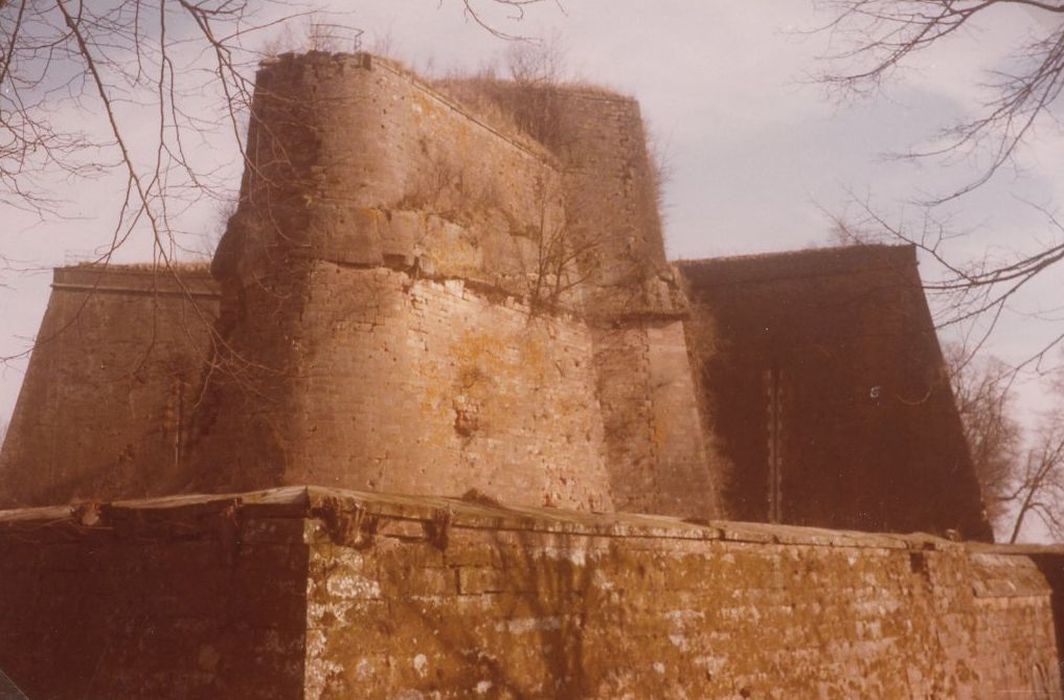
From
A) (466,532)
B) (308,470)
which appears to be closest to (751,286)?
(308,470)

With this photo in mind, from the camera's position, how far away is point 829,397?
55.2ft

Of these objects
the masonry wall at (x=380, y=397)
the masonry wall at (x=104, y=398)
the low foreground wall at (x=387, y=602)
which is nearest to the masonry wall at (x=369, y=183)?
the masonry wall at (x=380, y=397)

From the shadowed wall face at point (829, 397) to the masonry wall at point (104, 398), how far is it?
34.4 ft

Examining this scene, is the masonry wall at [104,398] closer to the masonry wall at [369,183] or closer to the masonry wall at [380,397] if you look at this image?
the masonry wall at [369,183]

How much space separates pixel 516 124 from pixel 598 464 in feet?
21.2

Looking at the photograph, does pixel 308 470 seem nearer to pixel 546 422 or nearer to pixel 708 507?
pixel 546 422

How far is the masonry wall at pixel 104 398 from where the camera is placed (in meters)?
18.1

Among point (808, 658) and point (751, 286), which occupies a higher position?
point (751, 286)

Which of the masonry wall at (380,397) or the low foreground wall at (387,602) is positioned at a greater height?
the masonry wall at (380,397)

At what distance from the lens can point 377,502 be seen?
12.8 feet

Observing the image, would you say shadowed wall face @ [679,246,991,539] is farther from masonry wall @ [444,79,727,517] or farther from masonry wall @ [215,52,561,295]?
masonry wall @ [215,52,561,295]

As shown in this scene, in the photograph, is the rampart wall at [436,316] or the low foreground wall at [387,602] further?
the rampart wall at [436,316]

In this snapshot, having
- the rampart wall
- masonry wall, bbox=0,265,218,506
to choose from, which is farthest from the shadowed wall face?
masonry wall, bbox=0,265,218,506

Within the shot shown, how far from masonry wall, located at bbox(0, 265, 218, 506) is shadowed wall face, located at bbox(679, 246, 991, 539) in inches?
412
